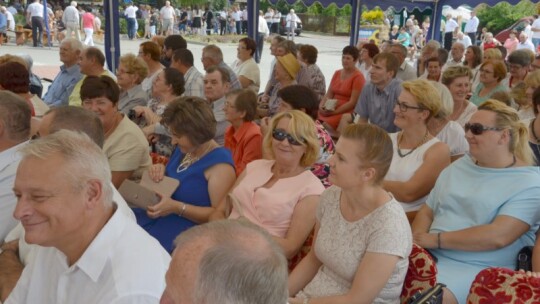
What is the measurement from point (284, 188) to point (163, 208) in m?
0.65

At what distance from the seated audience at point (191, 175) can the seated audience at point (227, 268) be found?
182cm

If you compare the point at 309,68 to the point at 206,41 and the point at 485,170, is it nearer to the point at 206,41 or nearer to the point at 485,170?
the point at 485,170

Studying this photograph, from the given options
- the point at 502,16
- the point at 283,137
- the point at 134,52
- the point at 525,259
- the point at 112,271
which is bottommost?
the point at 134,52

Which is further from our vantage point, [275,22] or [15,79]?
[275,22]

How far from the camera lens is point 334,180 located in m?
2.42

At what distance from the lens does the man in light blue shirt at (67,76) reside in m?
6.21

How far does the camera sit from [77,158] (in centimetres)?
177

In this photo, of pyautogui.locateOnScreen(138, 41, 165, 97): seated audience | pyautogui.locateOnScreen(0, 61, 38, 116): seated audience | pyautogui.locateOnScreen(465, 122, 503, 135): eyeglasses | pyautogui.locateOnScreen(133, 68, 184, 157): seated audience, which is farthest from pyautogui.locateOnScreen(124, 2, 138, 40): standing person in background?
pyautogui.locateOnScreen(465, 122, 503, 135): eyeglasses

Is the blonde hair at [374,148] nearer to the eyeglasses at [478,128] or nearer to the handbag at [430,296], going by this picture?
the handbag at [430,296]

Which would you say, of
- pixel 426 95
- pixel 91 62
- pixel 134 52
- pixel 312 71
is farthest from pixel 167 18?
pixel 426 95

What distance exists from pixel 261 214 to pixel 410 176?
0.99 metres

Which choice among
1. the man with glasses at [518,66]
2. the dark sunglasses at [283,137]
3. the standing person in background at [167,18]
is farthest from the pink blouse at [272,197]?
the standing person in background at [167,18]

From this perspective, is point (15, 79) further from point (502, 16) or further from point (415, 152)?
point (502, 16)

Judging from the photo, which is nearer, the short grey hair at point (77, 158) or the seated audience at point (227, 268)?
the seated audience at point (227, 268)
